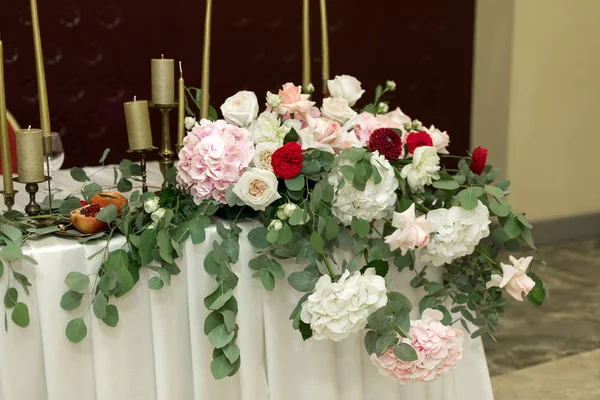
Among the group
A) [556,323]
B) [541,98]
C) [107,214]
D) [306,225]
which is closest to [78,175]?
[107,214]

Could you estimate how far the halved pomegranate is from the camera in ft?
4.33

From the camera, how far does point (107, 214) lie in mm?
1307

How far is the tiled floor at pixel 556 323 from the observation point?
110 inches

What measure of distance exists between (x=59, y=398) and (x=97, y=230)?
11.0 inches

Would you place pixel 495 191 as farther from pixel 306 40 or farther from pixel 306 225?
pixel 306 40

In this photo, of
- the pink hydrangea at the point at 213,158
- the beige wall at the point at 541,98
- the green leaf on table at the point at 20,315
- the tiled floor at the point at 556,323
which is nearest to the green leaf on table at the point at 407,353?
the pink hydrangea at the point at 213,158

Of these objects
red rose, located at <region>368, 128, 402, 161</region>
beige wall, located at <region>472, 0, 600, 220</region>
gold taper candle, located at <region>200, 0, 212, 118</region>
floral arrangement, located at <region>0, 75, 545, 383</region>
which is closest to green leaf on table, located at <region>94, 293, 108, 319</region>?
floral arrangement, located at <region>0, 75, 545, 383</region>

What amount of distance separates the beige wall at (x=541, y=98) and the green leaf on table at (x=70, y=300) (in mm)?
2989

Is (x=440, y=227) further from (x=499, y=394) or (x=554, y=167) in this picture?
(x=554, y=167)

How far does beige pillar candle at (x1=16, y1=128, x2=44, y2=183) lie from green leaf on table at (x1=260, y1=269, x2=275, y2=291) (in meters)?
0.41

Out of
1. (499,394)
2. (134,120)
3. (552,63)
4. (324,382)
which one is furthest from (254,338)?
(552,63)

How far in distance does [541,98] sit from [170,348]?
9.86 feet

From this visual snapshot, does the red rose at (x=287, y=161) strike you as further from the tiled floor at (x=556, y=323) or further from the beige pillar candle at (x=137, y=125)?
the tiled floor at (x=556, y=323)

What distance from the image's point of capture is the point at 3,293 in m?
1.24
